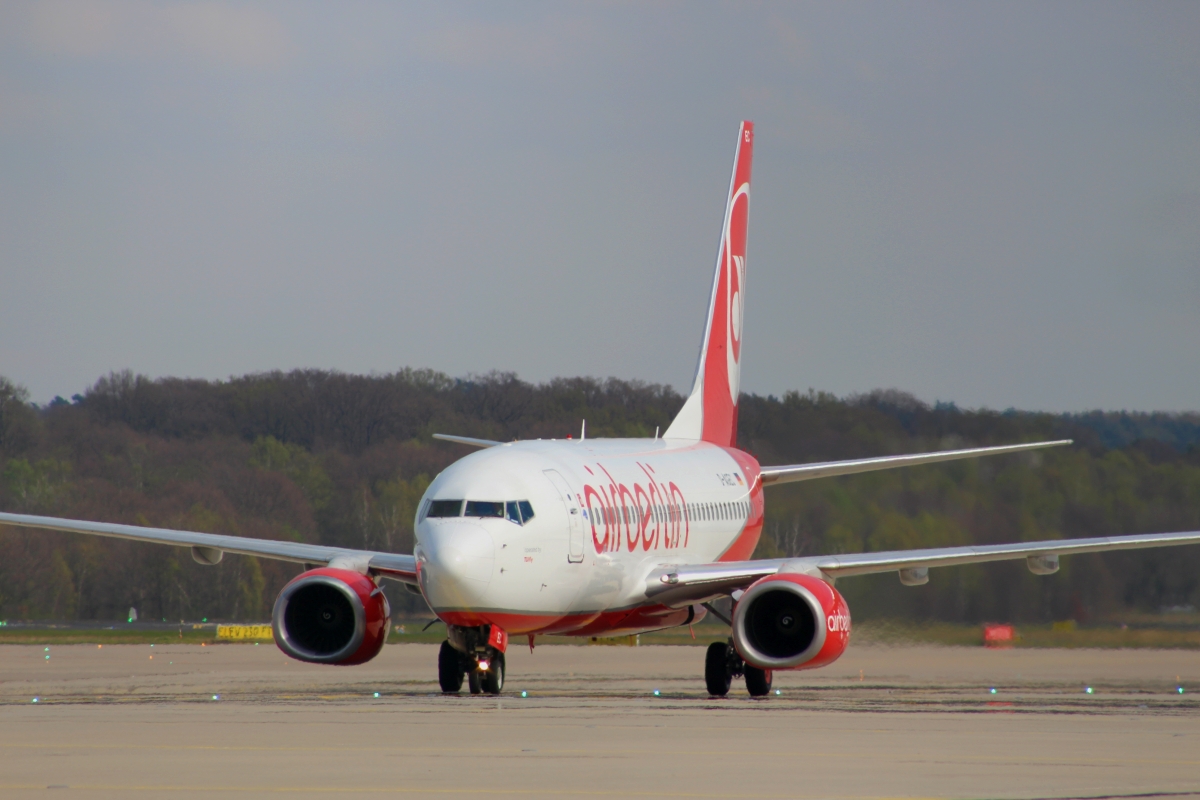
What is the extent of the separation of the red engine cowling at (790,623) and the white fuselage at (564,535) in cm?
202

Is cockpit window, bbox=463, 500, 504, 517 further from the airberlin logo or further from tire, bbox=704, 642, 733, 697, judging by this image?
the airberlin logo

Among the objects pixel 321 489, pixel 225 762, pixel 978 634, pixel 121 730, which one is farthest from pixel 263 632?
pixel 225 762

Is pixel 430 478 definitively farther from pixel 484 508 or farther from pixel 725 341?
pixel 484 508

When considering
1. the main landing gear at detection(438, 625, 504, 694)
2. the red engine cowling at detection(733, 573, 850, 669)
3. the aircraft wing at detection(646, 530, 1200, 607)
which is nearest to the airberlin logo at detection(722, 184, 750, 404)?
the aircraft wing at detection(646, 530, 1200, 607)

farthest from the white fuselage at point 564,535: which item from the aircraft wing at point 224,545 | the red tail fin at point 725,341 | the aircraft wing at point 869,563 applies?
the red tail fin at point 725,341

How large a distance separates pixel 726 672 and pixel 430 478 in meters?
36.9

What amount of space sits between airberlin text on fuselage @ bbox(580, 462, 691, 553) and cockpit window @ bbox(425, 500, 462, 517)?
2.11m

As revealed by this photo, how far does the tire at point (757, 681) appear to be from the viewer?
23266mm

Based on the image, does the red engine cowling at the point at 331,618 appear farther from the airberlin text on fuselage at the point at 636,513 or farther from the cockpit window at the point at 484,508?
the airberlin text on fuselage at the point at 636,513

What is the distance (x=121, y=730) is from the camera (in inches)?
633

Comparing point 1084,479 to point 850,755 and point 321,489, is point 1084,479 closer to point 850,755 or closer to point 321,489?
point 850,755

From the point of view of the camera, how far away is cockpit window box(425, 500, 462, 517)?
68.6 feet

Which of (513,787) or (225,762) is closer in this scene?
(513,787)

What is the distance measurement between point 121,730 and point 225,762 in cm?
346
